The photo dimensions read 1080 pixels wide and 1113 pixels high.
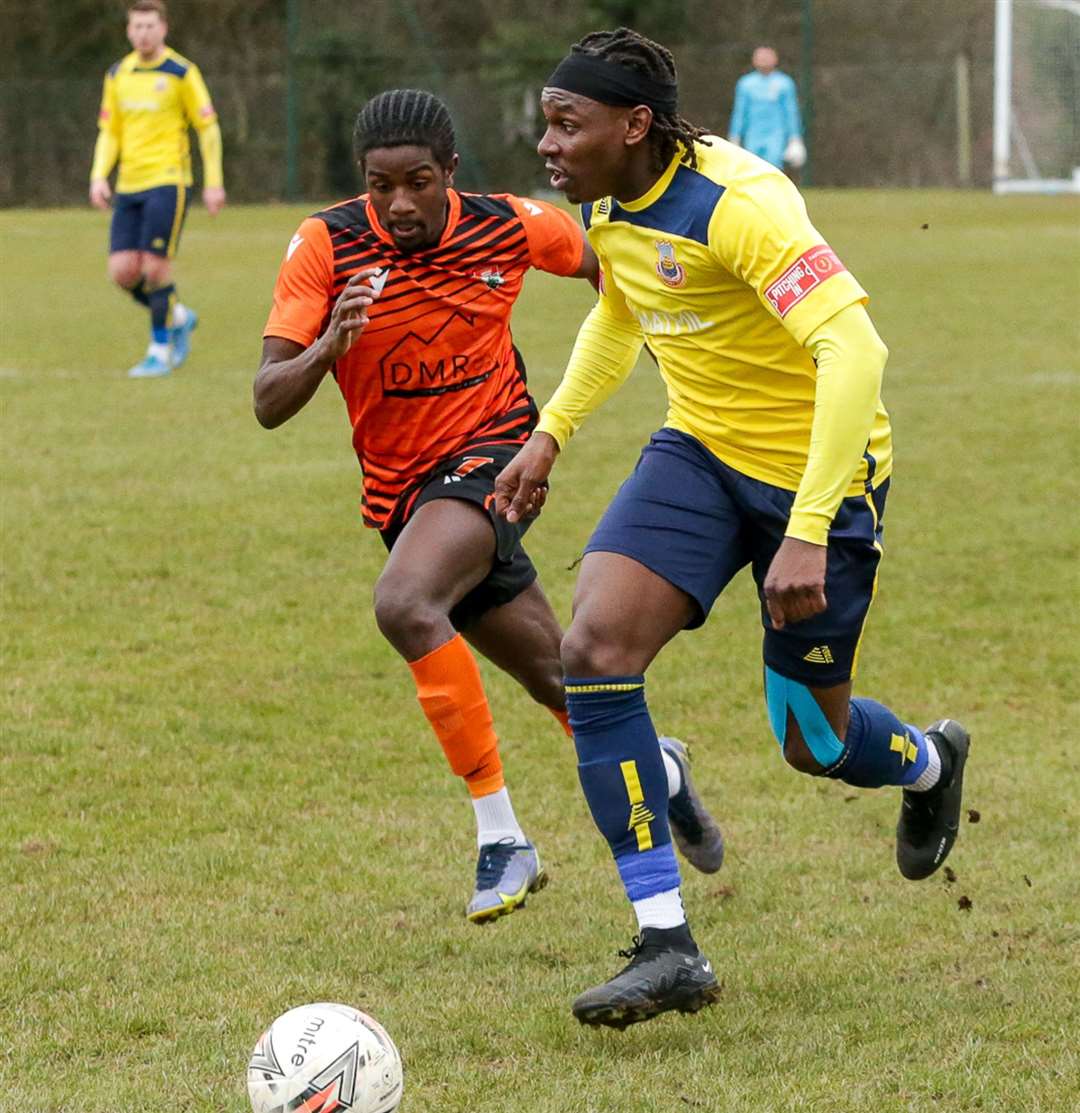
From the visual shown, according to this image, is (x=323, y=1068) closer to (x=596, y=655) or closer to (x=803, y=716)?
(x=596, y=655)

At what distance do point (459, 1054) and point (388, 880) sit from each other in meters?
1.25

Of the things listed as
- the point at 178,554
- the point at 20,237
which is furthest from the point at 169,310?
the point at 20,237

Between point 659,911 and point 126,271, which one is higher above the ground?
point 659,911

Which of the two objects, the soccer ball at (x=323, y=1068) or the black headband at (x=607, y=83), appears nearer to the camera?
the soccer ball at (x=323, y=1068)

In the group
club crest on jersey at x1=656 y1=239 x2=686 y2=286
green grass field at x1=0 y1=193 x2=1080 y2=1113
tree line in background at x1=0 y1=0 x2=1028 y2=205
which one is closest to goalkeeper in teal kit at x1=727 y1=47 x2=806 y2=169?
tree line in background at x1=0 y1=0 x2=1028 y2=205

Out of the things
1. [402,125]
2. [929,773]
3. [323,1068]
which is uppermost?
[402,125]

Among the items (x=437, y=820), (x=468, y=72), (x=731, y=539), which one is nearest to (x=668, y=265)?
(x=731, y=539)

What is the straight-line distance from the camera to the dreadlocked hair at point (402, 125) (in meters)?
4.99

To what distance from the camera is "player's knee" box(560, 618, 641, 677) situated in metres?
4.22

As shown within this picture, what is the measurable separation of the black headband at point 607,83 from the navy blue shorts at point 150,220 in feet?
34.4

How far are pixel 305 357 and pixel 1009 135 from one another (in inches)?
1124

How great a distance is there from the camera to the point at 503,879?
16.0 feet

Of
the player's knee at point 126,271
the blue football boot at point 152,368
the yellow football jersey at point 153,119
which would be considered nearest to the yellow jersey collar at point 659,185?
the blue football boot at point 152,368

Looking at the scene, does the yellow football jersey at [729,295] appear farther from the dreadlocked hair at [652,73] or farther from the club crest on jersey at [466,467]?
the club crest on jersey at [466,467]
